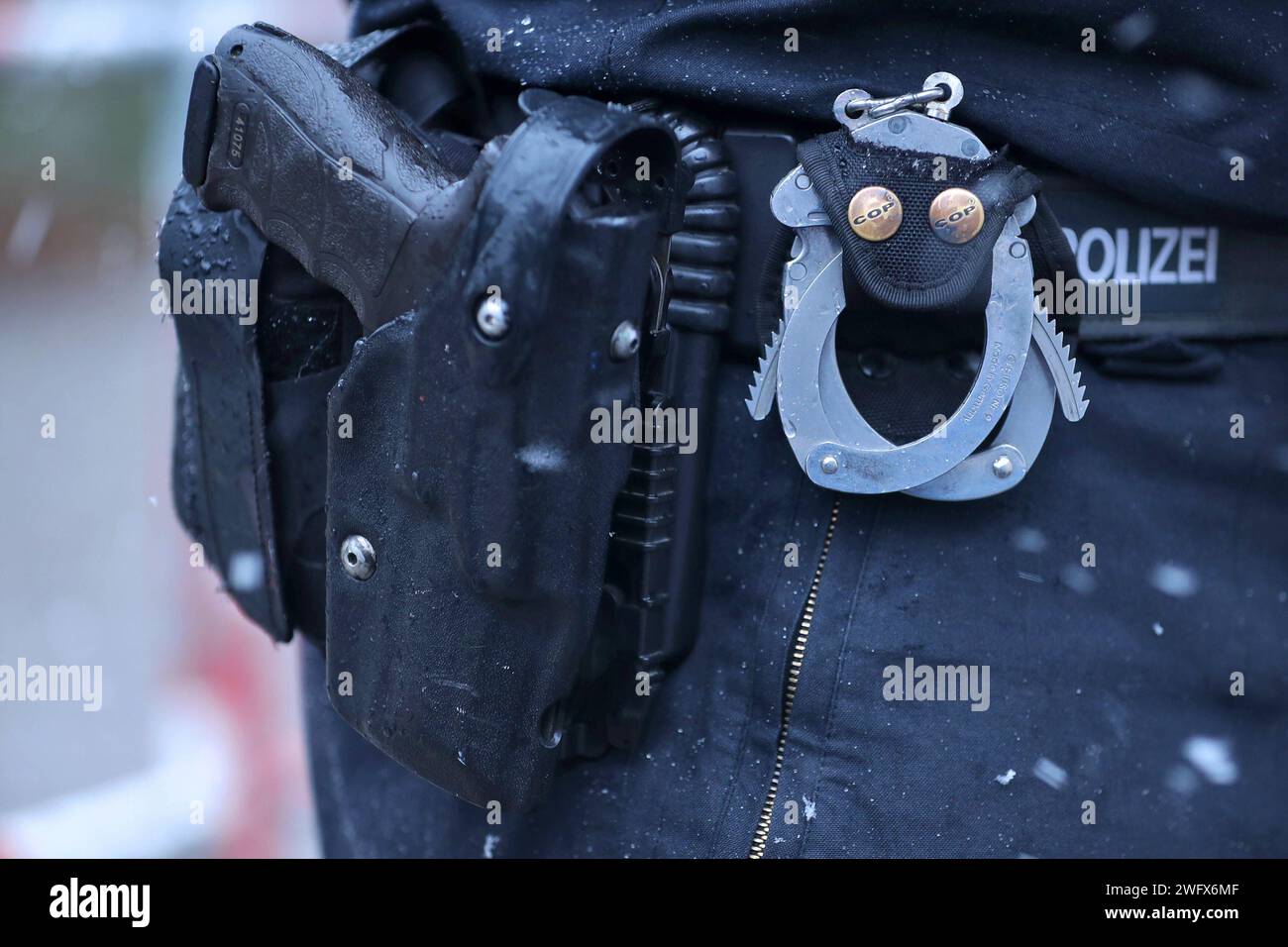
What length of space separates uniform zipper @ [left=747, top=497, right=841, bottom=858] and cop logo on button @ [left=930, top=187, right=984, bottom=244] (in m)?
0.28

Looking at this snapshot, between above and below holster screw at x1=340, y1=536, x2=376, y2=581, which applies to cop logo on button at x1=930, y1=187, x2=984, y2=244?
above

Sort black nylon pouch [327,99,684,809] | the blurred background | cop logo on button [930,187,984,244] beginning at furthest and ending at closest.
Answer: the blurred background < cop logo on button [930,187,984,244] < black nylon pouch [327,99,684,809]

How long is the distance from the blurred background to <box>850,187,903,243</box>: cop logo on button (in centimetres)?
205

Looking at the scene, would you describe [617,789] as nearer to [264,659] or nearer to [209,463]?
[209,463]

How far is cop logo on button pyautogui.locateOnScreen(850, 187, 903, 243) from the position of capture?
3.07 ft

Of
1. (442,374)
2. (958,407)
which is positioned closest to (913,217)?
(958,407)

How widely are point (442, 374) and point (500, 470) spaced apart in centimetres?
8

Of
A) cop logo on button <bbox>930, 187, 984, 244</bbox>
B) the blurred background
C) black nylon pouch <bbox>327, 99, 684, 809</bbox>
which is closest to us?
black nylon pouch <bbox>327, 99, 684, 809</bbox>

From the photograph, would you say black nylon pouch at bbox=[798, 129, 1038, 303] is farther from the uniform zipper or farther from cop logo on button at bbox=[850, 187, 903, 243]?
the uniform zipper

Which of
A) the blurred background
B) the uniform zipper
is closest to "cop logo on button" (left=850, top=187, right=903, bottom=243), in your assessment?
the uniform zipper

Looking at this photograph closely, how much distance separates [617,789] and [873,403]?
42cm

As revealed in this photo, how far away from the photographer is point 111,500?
4.13m

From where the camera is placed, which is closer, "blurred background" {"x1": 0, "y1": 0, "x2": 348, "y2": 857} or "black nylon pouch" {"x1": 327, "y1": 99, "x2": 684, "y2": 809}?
"black nylon pouch" {"x1": 327, "y1": 99, "x2": 684, "y2": 809}

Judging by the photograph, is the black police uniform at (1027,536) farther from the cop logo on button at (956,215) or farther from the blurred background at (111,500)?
the blurred background at (111,500)
